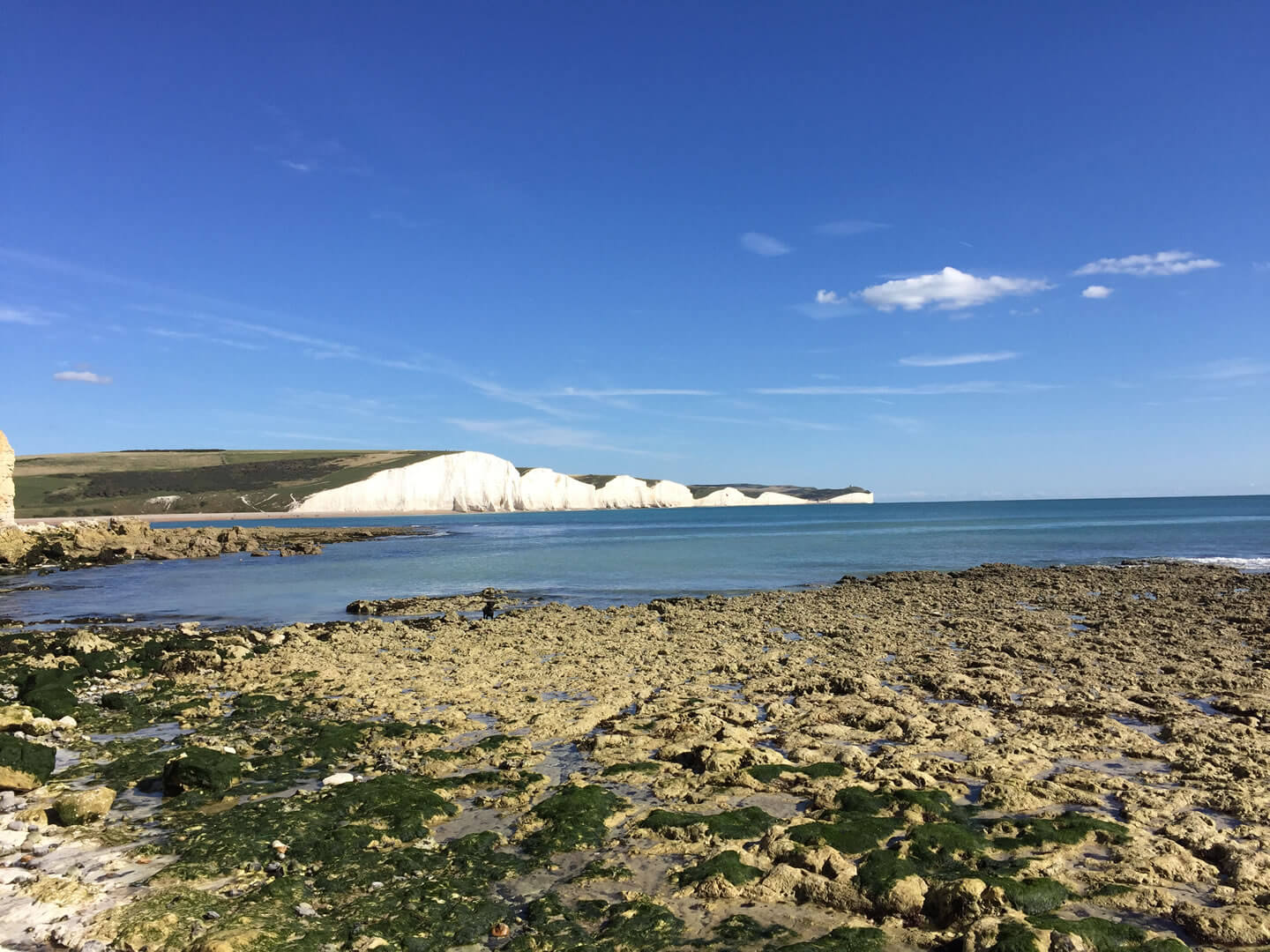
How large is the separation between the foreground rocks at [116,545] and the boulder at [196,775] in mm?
42998

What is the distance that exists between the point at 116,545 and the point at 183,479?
358 ft

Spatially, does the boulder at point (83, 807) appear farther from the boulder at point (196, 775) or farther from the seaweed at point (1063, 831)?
the seaweed at point (1063, 831)

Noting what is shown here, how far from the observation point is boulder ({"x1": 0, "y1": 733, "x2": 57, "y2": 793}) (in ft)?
27.0

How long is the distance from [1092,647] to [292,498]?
142m

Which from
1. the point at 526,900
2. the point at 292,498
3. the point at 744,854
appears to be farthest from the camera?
the point at 292,498

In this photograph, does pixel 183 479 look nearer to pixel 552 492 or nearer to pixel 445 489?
pixel 445 489

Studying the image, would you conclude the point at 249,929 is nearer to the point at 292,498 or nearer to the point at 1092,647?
the point at 1092,647

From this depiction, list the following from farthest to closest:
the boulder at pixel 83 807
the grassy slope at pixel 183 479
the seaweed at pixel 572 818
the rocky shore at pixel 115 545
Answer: the grassy slope at pixel 183 479, the rocky shore at pixel 115 545, the boulder at pixel 83 807, the seaweed at pixel 572 818

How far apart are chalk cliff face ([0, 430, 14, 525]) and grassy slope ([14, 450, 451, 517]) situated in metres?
79.6

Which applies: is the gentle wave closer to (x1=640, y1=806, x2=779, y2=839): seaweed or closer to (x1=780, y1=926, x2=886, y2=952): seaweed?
(x1=640, y1=806, x2=779, y2=839): seaweed

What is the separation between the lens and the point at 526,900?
605cm

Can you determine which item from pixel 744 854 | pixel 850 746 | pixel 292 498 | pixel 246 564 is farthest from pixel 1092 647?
pixel 292 498

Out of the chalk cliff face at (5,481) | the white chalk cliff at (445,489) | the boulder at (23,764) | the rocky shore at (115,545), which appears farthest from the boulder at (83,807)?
the white chalk cliff at (445,489)

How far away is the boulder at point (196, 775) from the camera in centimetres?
828
